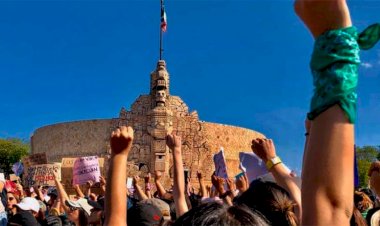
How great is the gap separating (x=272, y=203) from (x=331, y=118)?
1.01 meters

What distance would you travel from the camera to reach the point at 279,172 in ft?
7.43

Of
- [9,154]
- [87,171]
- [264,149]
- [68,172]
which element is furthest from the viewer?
[9,154]

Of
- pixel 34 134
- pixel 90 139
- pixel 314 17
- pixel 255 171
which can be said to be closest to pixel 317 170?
pixel 314 17

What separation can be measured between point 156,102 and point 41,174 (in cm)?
811

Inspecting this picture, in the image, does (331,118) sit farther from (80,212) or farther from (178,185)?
(80,212)

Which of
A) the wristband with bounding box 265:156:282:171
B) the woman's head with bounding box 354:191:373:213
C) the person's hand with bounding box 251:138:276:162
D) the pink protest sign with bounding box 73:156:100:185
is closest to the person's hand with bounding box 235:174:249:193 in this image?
the woman's head with bounding box 354:191:373:213

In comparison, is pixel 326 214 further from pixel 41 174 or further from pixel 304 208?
pixel 41 174

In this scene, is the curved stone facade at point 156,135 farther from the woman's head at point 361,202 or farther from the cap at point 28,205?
the woman's head at point 361,202

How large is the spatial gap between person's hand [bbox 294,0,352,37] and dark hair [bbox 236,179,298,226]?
954mm

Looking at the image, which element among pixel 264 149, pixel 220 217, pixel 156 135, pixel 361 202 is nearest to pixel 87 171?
pixel 361 202

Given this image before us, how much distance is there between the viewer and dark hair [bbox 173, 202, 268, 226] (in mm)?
1249

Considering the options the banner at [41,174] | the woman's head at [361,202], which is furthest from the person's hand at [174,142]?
the banner at [41,174]

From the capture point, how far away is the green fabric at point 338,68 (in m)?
1.16

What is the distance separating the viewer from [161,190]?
588cm
